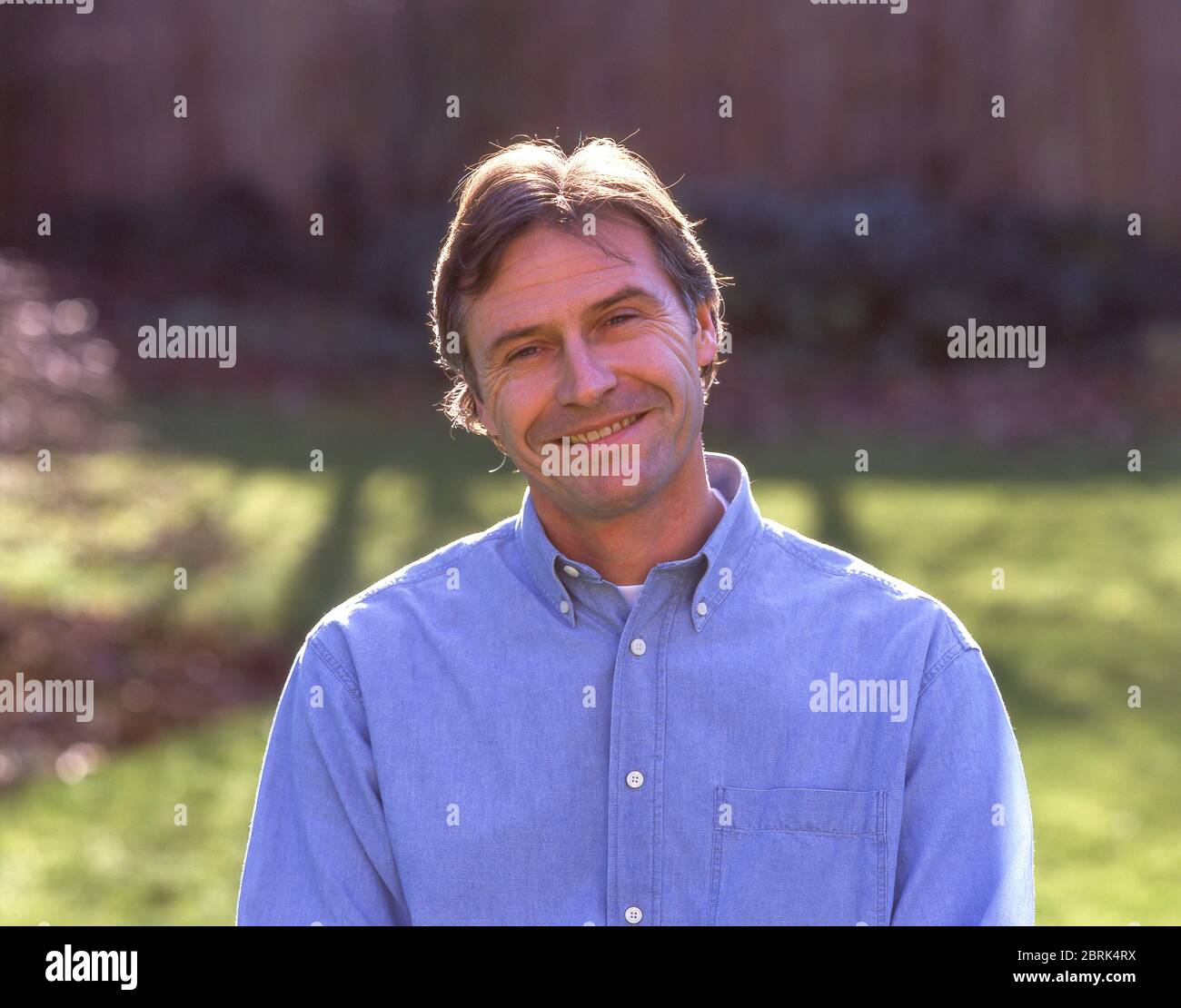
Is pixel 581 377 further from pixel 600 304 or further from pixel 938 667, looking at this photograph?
pixel 938 667

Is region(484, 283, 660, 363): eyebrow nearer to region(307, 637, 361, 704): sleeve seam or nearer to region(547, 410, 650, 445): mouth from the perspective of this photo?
region(547, 410, 650, 445): mouth

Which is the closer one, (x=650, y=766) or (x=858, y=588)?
(x=650, y=766)

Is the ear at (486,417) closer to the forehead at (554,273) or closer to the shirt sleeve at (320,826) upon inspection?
the forehead at (554,273)

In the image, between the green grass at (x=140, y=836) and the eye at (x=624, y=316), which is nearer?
the eye at (x=624, y=316)

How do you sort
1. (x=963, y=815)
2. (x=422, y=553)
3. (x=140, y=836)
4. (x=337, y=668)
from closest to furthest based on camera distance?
(x=963, y=815) < (x=337, y=668) < (x=140, y=836) < (x=422, y=553)

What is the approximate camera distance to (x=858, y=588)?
7.46ft

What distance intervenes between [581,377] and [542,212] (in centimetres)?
27

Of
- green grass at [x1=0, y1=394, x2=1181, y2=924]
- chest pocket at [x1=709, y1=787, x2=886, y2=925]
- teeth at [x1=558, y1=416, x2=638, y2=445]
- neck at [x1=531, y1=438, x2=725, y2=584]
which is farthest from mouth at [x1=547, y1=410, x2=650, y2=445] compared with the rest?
green grass at [x1=0, y1=394, x2=1181, y2=924]

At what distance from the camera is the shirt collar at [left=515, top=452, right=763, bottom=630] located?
2229mm

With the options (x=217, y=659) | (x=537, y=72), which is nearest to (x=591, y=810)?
(x=217, y=659)

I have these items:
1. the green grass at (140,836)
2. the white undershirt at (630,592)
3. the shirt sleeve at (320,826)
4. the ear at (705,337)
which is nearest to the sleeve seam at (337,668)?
the shirt sleeve at (320,826)

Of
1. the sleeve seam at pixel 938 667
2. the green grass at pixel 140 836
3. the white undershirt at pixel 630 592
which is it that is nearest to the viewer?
the sleeve seam at pixel 938 667

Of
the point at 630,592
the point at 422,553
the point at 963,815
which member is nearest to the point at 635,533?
the point at 630,592

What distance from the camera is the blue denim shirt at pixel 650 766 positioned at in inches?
82.0
